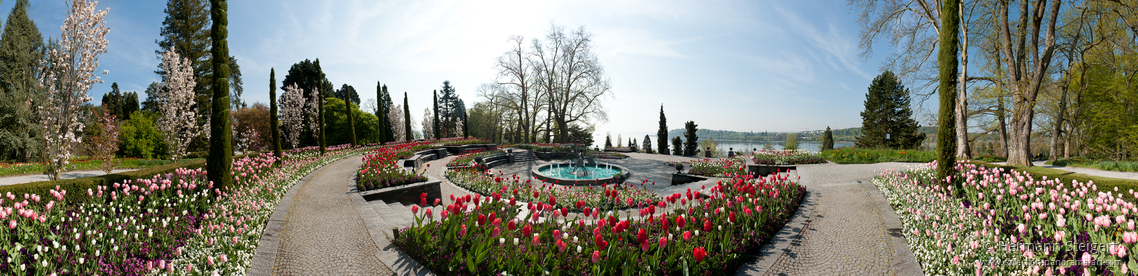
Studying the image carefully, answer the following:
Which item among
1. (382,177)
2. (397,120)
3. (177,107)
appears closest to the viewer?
(382,177)

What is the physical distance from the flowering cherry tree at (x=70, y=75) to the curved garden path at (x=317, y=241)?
698 centimetres

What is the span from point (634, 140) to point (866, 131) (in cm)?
2050

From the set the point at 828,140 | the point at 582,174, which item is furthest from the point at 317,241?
the point at 828,140

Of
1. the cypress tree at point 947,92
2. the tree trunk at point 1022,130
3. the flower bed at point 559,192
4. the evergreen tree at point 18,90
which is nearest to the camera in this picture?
the flower bed at point 559,192

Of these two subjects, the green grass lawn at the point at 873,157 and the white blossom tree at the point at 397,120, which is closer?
the green grass lawn at the point at 873,157

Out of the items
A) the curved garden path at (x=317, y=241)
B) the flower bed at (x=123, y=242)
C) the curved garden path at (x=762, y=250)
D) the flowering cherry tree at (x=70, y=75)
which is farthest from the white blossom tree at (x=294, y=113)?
the flower bed at (x=123, y=242)

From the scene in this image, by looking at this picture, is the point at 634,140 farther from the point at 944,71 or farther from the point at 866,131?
the point at 944,71

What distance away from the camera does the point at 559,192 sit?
7586 millimetres

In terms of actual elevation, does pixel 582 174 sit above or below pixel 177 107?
below

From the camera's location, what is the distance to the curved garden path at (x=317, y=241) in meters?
3.83

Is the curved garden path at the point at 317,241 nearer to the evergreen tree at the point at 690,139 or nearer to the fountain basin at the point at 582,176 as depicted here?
the fountain basin at the point at 582,176

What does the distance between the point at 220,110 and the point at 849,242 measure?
10.9 meters

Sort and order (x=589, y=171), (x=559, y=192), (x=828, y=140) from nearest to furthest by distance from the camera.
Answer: (x=559, y=192), (x=589, y=171), (x=828, y=140)

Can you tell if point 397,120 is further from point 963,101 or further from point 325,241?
point 963,101
